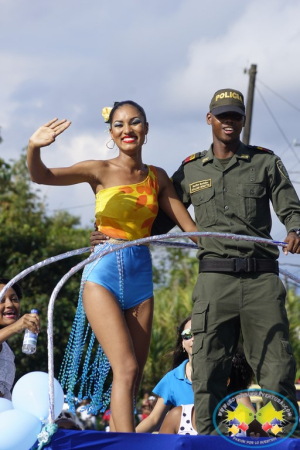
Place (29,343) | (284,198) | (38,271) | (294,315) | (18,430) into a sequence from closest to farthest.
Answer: (18,430)
(29,343)
(284,198)
(294,315)
(38,271)

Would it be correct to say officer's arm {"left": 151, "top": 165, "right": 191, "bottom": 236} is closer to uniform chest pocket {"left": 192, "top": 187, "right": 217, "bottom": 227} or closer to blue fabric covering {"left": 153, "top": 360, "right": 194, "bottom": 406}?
uniform chest pocket {"left": 192, "top": 187, "right": 217, "bottom": 227}

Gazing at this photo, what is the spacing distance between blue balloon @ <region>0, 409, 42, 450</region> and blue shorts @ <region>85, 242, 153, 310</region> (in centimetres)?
115

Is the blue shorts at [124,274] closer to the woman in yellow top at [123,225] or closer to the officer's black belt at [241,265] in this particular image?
the woman in yellow top at [123,225]

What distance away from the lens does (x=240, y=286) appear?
4.73 meters

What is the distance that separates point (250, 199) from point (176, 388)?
1.98 metres

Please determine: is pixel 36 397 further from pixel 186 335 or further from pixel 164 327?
pixel 164 327

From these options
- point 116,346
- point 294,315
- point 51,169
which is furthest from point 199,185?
point 294,315

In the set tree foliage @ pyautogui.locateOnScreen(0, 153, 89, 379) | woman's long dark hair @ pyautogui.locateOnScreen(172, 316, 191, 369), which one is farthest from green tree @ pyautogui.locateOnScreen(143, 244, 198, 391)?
woman's long dark hair @ pyautogui.locateOnScreen(172, 316, 191, 369)

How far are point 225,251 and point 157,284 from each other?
28123 mm

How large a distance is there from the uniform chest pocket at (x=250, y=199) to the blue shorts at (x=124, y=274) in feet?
2.32

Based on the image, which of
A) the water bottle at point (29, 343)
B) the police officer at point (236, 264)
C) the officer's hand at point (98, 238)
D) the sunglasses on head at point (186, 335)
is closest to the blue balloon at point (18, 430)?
the water bottle at point (29, 343)

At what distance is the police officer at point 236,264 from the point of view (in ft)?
15.2

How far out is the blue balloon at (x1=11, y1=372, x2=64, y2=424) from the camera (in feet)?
13.3

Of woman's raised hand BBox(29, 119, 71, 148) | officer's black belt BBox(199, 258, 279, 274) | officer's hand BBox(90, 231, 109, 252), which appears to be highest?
woman's raised hand BBox(29, 119, 71, 148)
